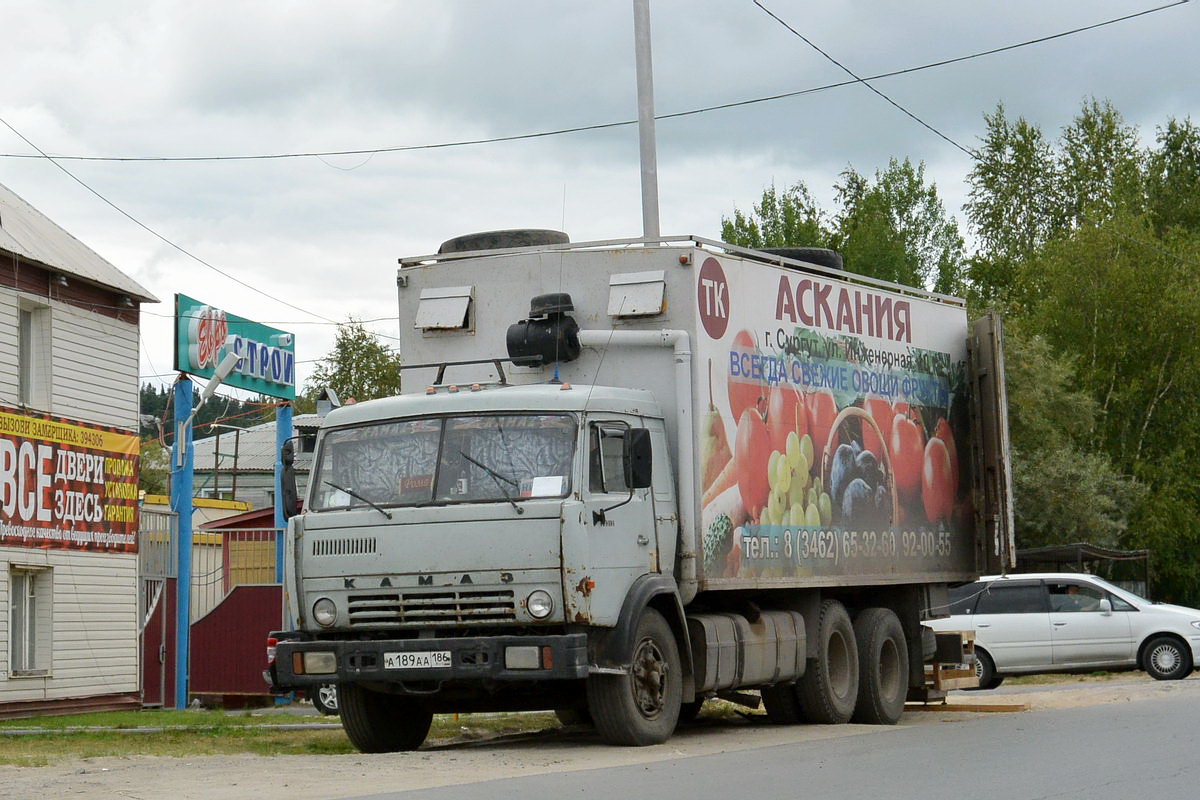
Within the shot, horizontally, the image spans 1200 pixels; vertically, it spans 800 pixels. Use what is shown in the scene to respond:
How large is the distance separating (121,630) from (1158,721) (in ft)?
49.3

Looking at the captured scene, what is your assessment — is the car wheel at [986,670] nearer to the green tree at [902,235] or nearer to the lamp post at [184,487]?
the lamp post at [184,487]

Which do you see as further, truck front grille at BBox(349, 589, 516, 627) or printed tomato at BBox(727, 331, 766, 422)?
printed tomato at BBox(727, 331, 766, 422)

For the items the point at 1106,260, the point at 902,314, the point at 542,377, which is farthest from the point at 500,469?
the point at 1106,260

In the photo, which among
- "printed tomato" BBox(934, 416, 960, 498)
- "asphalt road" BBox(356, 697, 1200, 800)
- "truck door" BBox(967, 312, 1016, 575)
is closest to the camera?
"asphalt road" BBox(356, 697, 1200, 800)

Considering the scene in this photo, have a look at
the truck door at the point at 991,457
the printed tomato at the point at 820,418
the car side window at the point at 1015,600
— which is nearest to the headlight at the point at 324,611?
the printed tomato at the point at 820,418

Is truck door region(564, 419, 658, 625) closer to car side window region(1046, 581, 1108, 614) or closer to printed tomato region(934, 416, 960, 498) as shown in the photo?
printed tomato region(934, 416, 960, 498)

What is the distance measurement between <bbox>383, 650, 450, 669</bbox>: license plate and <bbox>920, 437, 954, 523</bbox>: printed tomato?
6.38 meters

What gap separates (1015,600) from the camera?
80.2 ft

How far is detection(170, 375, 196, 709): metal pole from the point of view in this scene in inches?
937

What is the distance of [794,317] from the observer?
14.9 metres

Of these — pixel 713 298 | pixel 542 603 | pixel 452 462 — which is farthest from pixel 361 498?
pixel 713 298

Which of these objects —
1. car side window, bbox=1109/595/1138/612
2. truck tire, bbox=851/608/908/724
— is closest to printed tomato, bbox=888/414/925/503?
truck tire, bbox=851/608/908/724

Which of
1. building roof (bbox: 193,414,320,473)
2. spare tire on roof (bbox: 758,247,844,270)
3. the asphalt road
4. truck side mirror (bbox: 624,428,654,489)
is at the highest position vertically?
building roof (bbox: 193,414,320,473)

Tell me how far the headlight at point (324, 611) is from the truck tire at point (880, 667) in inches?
221
